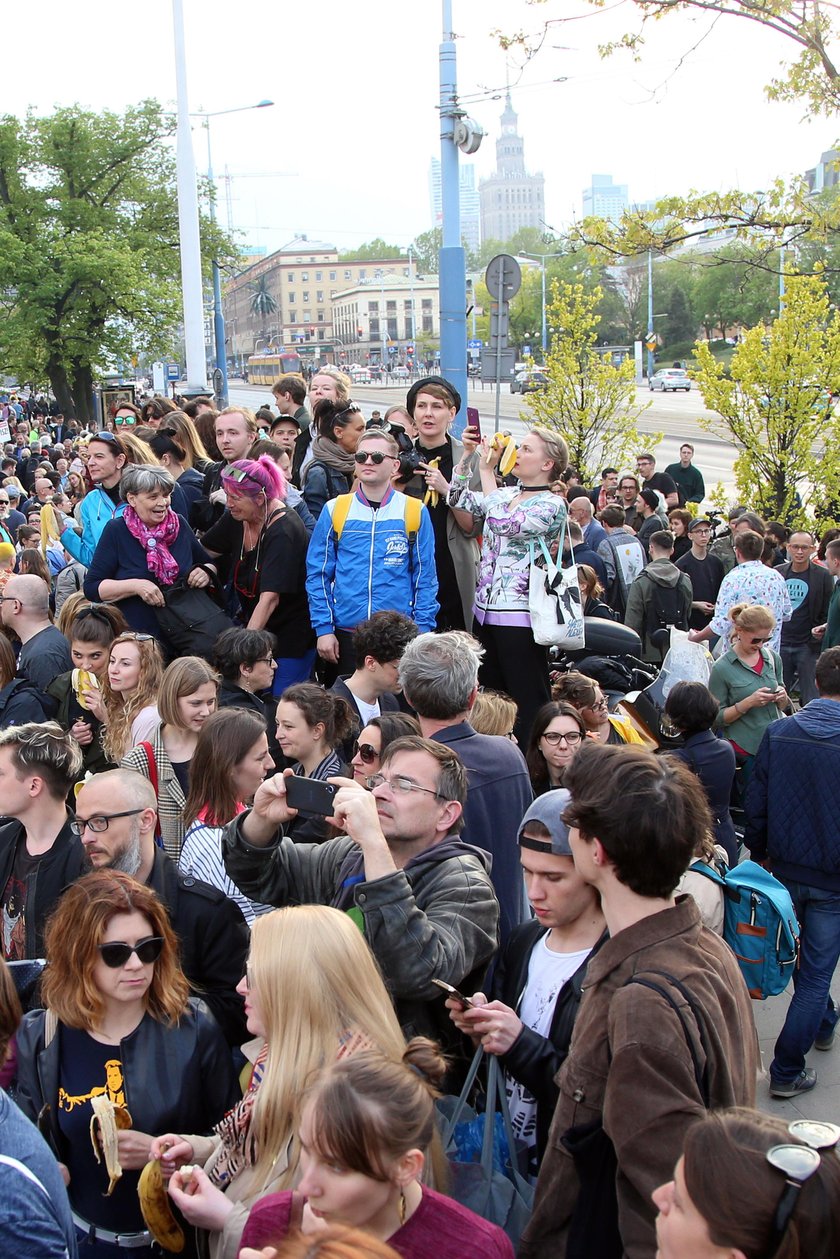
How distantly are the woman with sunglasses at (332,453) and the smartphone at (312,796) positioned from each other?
435 centimetres

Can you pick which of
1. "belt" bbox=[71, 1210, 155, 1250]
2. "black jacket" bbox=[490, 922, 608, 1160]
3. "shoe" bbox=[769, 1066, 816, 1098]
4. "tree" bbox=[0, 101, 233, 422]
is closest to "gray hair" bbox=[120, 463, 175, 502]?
"black jacket" bbox=[490, 922, 608, 1160]

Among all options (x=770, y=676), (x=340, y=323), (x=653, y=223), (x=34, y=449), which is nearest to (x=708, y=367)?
(x=653, y=223)

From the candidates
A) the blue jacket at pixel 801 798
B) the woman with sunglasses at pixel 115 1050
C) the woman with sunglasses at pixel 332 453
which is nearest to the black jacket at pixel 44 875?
the woman with sunglasses at pixel 115 1050

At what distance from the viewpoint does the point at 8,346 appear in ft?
136

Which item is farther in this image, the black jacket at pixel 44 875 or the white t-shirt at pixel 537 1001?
the black jacket at pixel 44 875

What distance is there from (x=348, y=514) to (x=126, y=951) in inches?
131

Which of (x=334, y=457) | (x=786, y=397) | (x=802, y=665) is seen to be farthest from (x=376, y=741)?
(x=786, y=397)

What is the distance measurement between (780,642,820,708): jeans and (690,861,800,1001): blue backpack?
6.14m

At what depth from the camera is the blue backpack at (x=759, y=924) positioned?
331 cm

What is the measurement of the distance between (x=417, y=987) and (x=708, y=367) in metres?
11.6

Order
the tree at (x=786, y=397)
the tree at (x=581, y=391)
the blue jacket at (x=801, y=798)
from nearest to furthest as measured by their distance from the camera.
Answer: the blue jacket at (x=801, y=798), the tree at (x=786, y=397), the tree at (x=581, y=391)

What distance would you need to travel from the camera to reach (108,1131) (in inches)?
106

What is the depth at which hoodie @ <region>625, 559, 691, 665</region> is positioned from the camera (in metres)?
8.95

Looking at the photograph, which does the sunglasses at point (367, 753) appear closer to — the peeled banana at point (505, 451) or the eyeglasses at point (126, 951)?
the eyeglasses at point (126, 951)
